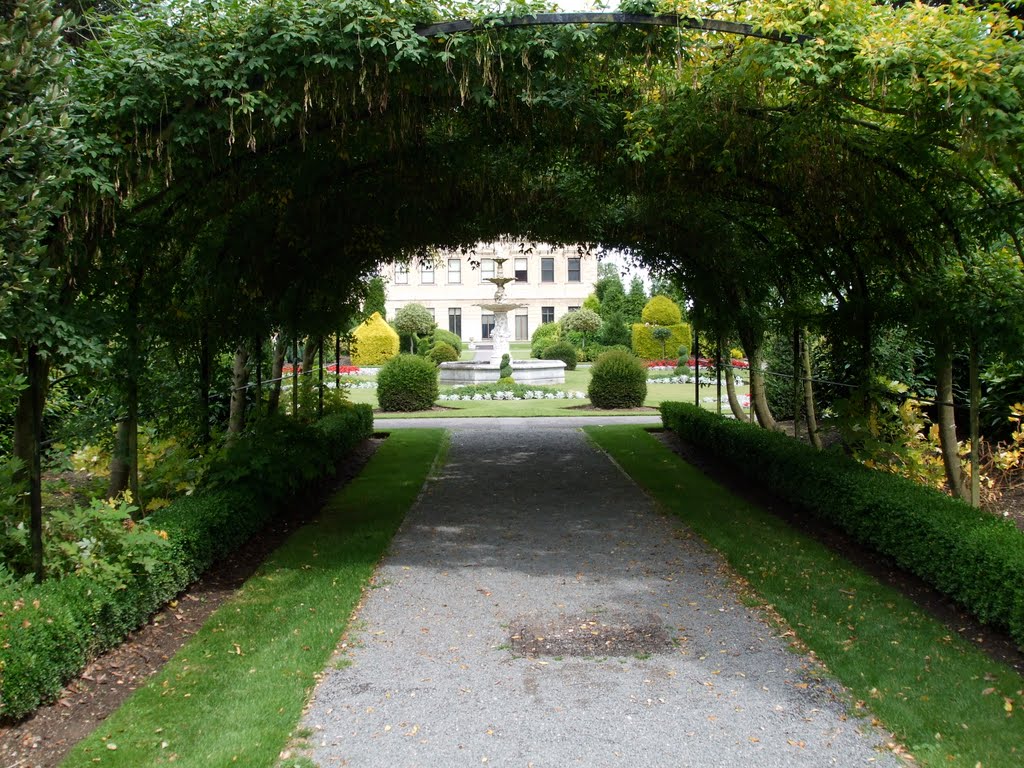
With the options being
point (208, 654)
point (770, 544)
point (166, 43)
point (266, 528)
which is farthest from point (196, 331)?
point (770, 544)

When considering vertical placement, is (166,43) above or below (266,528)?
above

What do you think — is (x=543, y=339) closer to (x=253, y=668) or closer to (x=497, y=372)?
(x=497, y=372)

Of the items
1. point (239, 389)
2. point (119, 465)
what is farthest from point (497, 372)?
point (119, 465)

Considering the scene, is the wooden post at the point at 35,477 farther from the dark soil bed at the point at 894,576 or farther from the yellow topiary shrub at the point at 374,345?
the yellow topiary shrub at the point at 374,345

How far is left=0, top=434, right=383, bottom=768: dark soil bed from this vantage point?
139 inches

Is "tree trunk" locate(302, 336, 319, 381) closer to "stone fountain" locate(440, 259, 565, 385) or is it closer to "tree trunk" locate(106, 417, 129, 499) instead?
"tree trunk" locate(106, 417, 129, 499)

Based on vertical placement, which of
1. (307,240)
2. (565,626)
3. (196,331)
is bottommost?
(565,626)

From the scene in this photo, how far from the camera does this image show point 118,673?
432 centimetres

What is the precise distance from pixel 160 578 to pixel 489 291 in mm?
46596

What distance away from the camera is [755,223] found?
9.73m

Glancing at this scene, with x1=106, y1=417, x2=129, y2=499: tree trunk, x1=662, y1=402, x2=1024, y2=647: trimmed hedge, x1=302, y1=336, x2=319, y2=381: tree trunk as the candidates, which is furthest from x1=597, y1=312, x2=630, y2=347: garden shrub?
x1=106, y1=417, x2=129, y2=499: tree trunk

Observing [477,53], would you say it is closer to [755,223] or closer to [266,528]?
[266,528]

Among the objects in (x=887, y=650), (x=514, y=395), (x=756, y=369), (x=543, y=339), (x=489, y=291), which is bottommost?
(x=887, y=650)

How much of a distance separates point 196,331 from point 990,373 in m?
7.89
